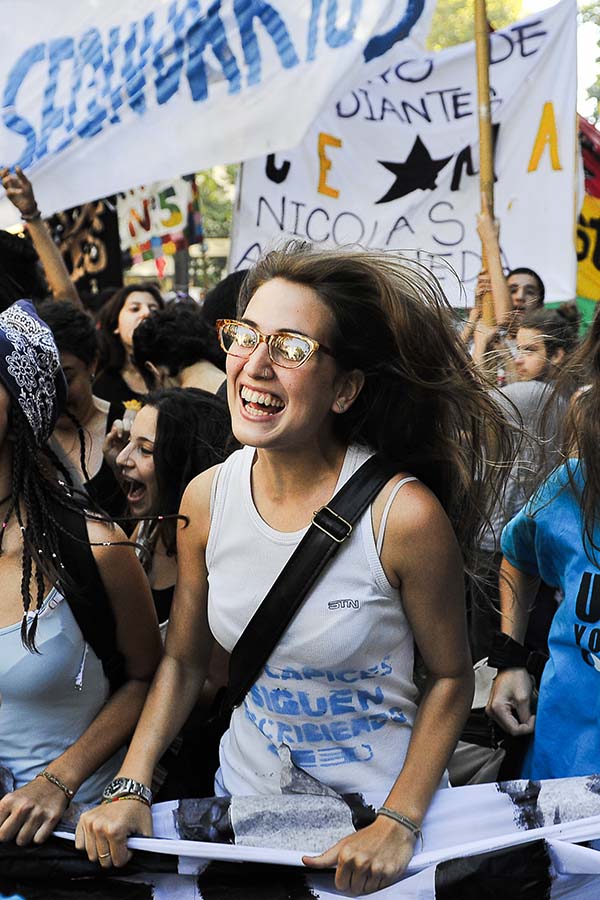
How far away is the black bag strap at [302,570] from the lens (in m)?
1.87

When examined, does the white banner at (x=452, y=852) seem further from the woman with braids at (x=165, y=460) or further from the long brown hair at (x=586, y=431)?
the woman with braids at (x=165, y=460)

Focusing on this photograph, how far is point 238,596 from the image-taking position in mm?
1943

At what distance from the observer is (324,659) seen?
1875 millimetres

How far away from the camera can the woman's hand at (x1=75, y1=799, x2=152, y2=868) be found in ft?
5.99

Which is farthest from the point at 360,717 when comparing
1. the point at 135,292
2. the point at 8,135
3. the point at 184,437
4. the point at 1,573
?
the point at 135,292

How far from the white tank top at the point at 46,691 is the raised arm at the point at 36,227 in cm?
243

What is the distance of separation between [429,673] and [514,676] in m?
0.46

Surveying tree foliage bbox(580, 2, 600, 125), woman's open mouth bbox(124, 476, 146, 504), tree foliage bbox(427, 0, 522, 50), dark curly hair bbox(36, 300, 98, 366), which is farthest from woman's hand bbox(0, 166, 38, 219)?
tree foliage bbox(427, 0, 522, 50)

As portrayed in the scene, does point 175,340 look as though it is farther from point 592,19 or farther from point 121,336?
point 592,19

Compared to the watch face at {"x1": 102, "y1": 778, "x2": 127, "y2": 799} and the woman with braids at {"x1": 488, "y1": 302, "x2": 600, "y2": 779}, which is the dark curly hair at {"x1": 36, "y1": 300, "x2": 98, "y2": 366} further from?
the watch face at {"x1": 102, "y1": 778, "x2": 127, "y2": 799}

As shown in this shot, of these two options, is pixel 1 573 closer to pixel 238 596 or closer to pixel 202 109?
pixel 238 596

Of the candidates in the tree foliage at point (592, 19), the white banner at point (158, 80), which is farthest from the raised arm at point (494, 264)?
the tree foliage at point (592, 19)

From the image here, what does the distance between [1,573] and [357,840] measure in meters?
0.85

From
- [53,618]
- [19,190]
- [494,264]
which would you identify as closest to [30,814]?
[53,618]
